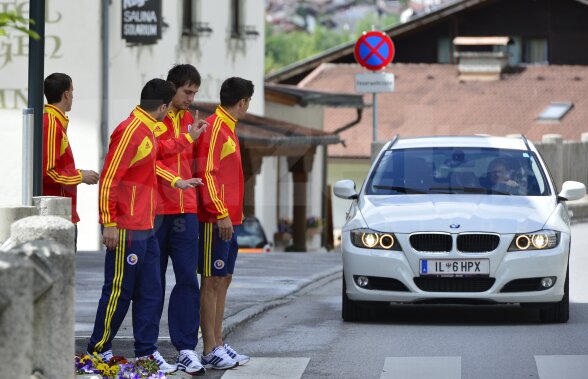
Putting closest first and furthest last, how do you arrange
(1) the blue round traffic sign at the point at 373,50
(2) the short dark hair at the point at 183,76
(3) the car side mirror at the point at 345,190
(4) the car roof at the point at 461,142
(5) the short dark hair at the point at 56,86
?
(2) the short dark hair at the point at 183,76 < (5) the short dark hair at the point at 56,86 < (3) the car side mirror at the point at 345,190 < (4) the car roof at the point at 461,142 < (1) the blue round traffic sign at the point at 373,50

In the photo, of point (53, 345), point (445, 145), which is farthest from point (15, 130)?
point (53, 345)

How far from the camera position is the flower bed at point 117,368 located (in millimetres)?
9828

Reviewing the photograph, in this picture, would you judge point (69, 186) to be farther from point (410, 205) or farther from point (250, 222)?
point (250, 222)

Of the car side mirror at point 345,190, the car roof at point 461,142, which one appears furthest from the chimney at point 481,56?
the car side mirror at point 345,190

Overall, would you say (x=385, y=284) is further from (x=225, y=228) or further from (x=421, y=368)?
(x=225, y=228)

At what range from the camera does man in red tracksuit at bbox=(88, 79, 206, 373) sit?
10.1 metres

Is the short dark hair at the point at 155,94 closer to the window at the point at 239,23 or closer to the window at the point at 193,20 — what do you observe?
the window at the point at 193,20

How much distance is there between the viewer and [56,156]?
11086mm

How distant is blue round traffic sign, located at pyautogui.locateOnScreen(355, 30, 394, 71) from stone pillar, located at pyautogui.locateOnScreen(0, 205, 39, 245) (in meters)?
15.5

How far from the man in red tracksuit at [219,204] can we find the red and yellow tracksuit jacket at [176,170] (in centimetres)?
11

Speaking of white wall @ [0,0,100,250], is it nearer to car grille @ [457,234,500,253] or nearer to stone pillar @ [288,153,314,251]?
stone pillar @ [288,153,314,251]

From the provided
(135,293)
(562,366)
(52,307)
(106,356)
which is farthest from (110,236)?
(562,366)

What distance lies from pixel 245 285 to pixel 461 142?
340 centimetres

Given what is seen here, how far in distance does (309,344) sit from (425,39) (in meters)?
51.1
